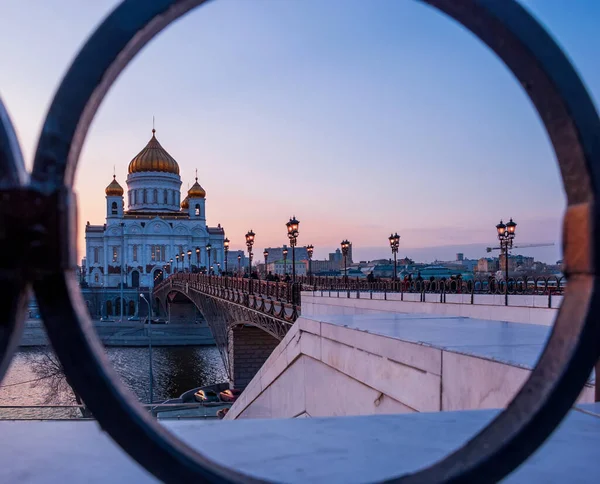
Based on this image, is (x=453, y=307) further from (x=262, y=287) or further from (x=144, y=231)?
(x=144, y=231)

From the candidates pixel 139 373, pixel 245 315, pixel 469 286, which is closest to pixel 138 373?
pixel 139 373

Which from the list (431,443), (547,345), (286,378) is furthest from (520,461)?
(286,378)

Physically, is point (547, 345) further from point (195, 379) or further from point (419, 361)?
point (195, 379)

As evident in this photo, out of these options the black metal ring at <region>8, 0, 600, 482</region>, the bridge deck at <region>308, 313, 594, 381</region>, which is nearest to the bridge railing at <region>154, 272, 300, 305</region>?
the bridge deck at <region>308, 313, 594, 381</region>

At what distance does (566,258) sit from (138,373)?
35566mm

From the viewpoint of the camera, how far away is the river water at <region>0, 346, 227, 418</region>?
25.8 m

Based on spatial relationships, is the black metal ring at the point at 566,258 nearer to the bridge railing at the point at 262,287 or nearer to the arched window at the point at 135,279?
the bridge railing at the point at 262,287

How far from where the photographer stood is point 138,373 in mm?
34031

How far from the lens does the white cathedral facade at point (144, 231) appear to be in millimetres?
73750

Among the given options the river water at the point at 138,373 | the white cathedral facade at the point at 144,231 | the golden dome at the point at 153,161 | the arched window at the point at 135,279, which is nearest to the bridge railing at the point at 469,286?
the river water at the point at 138,373

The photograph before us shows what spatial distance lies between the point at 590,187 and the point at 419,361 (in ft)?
11.0

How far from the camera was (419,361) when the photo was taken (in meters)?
4.09

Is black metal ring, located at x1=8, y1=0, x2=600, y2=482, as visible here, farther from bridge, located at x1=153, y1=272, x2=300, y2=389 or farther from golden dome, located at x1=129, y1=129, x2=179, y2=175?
golden dome, located at x1=129, y1=129, x2=179, y2=175

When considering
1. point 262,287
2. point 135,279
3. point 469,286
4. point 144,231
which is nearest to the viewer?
point 469,286
